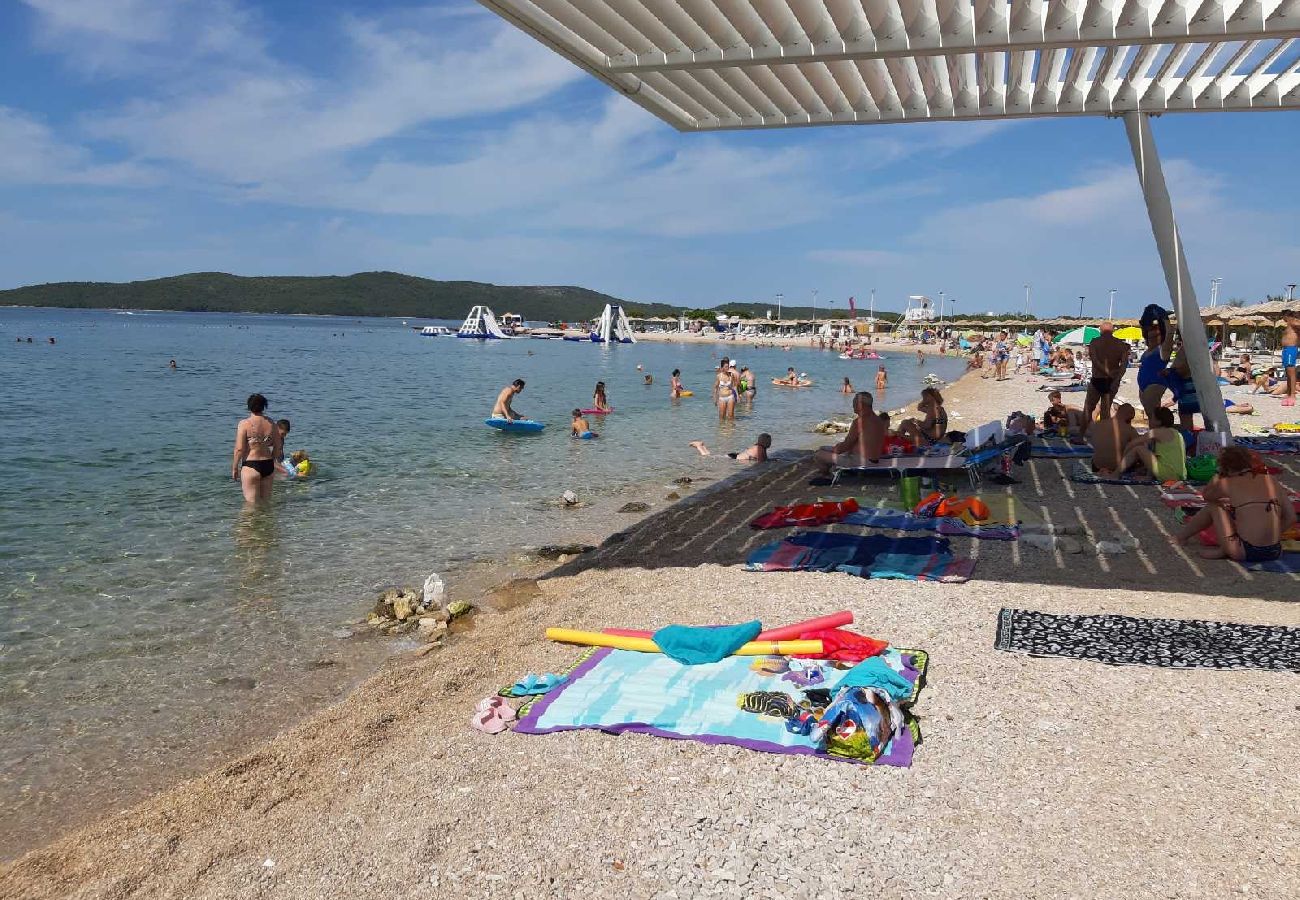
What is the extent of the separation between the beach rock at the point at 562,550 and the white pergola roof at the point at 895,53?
3837 millimetres

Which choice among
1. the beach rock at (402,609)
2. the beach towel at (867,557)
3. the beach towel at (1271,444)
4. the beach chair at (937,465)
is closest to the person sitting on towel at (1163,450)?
the beach chair at (937,465)

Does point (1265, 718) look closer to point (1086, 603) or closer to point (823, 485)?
point (1086, 603)

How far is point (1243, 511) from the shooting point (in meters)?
5.52

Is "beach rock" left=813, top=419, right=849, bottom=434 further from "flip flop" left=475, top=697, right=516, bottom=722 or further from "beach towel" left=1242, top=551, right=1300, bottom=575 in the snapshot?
"flip flop" left=475, top=697, right=516, bottom=722

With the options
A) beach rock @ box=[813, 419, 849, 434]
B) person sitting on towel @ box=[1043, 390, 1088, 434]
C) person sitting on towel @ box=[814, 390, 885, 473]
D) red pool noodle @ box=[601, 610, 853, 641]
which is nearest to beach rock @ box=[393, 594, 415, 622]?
red pool noodle @ box=[601, 610, 853, 641]

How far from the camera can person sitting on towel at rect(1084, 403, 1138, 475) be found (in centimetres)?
876

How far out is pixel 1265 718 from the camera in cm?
334

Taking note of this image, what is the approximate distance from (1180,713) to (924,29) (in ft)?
14.2

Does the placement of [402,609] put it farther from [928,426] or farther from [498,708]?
[928,426]

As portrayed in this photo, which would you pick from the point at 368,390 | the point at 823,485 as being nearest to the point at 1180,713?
the point at 823,485

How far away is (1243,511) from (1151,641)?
198 centimetres

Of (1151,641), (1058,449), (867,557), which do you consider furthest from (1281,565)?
(1058,449)

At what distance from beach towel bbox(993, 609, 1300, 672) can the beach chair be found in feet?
12.9

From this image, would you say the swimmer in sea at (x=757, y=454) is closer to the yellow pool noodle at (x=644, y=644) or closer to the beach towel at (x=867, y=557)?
the beach towel at (x=867, y=557)
